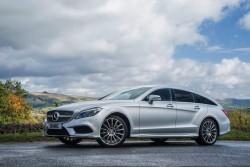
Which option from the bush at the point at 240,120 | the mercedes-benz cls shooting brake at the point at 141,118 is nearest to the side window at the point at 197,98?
the mercedes-benz cls shooting brake at the point at 141,118

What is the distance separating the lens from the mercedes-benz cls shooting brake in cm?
1084

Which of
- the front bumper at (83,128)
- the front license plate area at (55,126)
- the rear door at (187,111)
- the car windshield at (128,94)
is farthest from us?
the rear door at (187,111)

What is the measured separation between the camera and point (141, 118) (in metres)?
11.7

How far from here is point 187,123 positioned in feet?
41.7

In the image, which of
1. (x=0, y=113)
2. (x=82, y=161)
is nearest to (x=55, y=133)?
(x=82, y=161)

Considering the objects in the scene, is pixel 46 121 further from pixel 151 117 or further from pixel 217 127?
pixel 217 127

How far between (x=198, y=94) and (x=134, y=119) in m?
2.83

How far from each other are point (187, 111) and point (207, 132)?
3.03ft

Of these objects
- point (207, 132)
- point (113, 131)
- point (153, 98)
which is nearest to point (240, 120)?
point (207, 132)

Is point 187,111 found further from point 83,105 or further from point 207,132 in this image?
point 83,105

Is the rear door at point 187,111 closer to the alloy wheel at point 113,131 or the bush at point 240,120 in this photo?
the alloy wheel at point 113,131

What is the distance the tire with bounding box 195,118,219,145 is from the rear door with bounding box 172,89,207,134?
210 mm

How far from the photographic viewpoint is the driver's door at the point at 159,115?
11766 mm

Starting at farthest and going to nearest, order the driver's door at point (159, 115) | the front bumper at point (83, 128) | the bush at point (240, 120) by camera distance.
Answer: the bush at point (240, 120) < the driver's door at point (159, 115) < the front bumper at point (83, 128)
